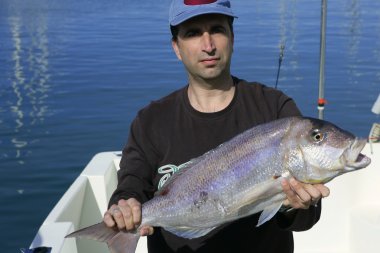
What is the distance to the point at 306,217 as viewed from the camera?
107 inches

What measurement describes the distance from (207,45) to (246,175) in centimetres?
69

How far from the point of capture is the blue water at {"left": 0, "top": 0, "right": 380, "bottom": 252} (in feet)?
33.6

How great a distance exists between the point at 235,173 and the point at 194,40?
0.74m

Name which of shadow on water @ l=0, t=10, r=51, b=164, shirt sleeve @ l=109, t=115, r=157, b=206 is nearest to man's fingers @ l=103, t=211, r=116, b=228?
shirt sleeve @ l=109, t=115, r=157, b=206

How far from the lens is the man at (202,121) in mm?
2852

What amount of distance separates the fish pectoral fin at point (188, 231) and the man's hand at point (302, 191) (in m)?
0.44

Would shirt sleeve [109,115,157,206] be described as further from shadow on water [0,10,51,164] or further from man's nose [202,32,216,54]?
shadow on water [0,10,51,164]

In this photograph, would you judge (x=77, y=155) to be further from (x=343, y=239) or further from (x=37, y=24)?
(x=37, y=24)

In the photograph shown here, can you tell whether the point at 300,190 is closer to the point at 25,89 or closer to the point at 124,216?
the point at 124,216

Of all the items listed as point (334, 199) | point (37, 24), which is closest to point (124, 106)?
point (334, 199)

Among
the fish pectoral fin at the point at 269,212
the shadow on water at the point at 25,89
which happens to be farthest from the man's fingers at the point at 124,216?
the shadow on water at the point at 25,89

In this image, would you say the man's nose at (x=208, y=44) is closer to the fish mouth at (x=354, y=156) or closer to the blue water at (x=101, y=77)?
the fish mouth at (x=354, y=156)

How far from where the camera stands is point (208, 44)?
2.80 metres

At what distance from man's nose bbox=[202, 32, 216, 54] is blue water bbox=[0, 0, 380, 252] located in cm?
570
